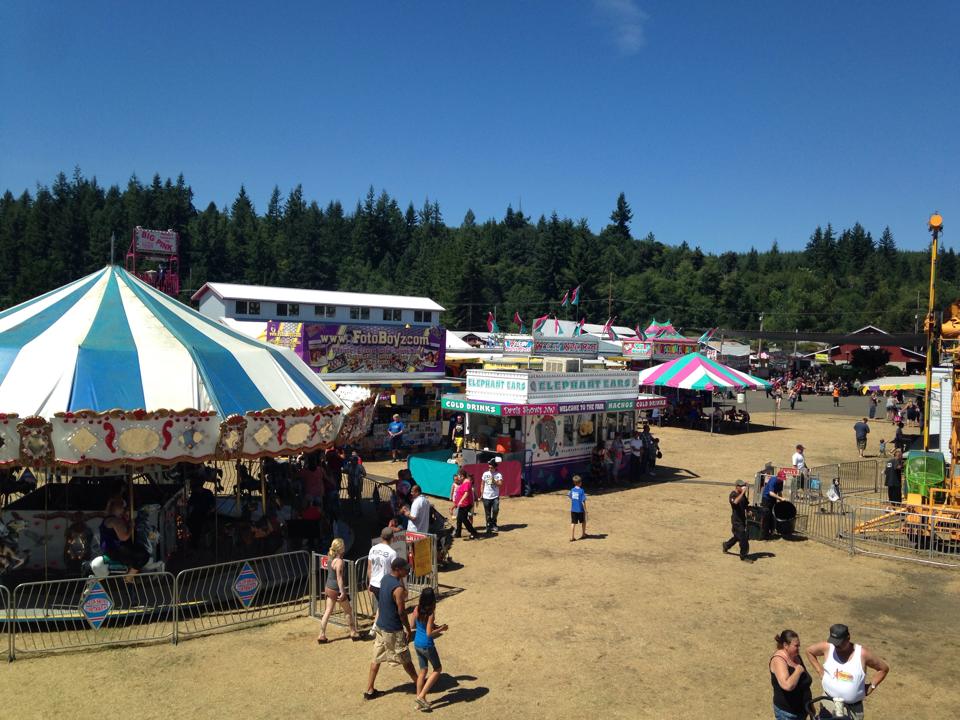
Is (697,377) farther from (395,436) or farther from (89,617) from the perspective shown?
(89,617)

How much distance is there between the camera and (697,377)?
105ft

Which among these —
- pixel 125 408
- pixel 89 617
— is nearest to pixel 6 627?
pixel 89 617

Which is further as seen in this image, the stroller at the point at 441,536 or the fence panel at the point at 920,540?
the fence panel at the point at 920,540

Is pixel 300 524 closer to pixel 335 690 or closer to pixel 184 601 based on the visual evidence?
pixel 184 601

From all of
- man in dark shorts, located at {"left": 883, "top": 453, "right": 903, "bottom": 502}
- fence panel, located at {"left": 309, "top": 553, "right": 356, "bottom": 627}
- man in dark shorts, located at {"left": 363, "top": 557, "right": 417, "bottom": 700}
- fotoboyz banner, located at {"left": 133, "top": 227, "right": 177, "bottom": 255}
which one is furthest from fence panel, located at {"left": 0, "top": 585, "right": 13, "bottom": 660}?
fotoboyz banner, located at {"left": 133, "top": 227, "right": 177, "bottom": 255}

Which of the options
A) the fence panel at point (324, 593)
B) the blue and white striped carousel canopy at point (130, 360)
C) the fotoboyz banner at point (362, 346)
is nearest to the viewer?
Result: the fence panel at point (324, 593)

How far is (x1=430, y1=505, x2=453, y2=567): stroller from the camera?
1239 cm

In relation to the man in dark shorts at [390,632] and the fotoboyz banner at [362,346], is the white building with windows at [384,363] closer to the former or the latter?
the fotoboyz banner at [362,346]

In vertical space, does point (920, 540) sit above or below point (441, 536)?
above

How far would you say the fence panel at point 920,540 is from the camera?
42.4ft

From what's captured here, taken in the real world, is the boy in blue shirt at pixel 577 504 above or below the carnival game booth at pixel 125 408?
below

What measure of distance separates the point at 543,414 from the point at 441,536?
213 inches

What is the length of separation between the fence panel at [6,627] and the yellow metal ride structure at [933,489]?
14090 mm

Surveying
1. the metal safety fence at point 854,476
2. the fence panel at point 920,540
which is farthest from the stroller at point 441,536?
the metal safety fence at point 854,476
